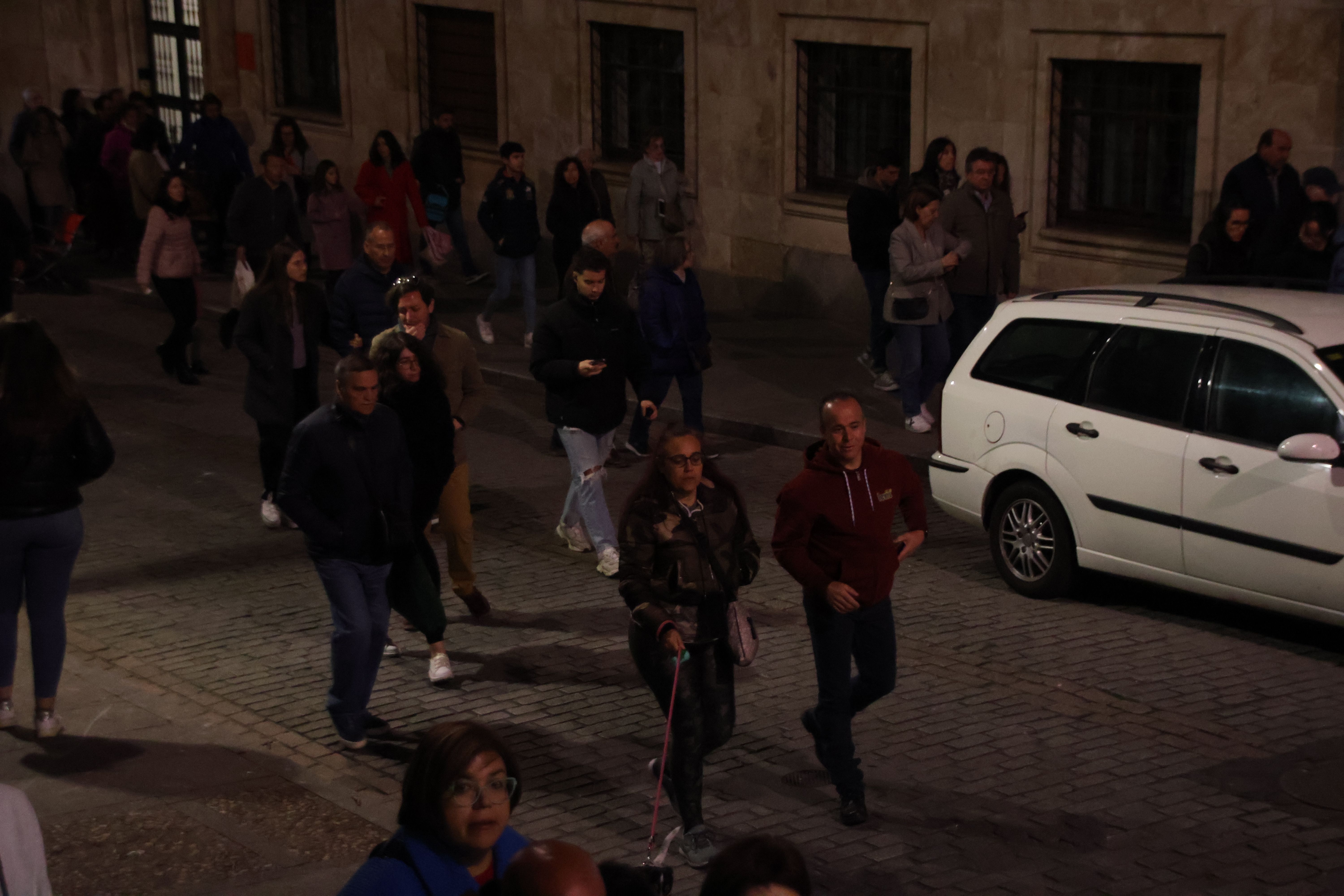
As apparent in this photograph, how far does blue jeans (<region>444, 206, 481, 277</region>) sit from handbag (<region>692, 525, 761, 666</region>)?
14157 mm

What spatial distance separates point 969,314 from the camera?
13438mm

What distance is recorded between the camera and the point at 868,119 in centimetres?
1777

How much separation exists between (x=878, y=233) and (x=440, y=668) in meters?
7.29

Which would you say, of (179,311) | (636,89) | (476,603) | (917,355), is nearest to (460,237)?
(636,89)

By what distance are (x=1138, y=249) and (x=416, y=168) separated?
8.41 meters

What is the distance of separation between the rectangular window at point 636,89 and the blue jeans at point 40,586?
12.4 metres

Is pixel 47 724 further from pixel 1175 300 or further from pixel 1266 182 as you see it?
pixel 1266 182

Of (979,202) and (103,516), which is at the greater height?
(979,202)

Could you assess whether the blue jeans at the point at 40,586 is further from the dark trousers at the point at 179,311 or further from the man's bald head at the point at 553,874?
the dark trousers at the point at 179,311

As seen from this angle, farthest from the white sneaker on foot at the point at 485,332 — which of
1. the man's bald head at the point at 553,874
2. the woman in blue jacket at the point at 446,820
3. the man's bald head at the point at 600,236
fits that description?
the man's bald head at the point at 553,874

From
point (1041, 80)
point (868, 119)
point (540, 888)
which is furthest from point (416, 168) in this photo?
point (540, 888)

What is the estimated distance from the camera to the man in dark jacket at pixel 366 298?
10.1m

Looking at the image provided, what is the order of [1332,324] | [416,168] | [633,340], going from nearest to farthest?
[1332,324], [633,340], [416,168]

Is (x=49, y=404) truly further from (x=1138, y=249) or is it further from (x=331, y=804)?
(x=1138, y=249)
